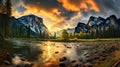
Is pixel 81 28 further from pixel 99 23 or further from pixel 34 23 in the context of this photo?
pixel 34 23

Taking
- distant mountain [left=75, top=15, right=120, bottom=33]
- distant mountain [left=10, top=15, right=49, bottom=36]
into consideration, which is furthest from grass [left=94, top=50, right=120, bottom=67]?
distant mountain [left=10, top=15, right=49, bottom=36]

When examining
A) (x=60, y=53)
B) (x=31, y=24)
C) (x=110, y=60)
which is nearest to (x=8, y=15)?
(x=31, y=24)

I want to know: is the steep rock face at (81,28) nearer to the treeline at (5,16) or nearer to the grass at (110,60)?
the grass at (110,60)

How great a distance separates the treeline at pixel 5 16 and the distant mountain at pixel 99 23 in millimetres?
2102

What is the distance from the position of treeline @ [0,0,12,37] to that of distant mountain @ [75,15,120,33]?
82.7 inches

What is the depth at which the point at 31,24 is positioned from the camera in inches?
311

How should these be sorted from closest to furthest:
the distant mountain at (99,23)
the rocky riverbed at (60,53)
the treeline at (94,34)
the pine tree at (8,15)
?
the rocky riverbed at (60,53) < the treeline at (94,34) < the distant mountain at (99,23) < the pine tree at (8,15)

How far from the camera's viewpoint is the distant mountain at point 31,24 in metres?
7.84

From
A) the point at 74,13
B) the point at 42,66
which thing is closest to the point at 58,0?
the point at 74,13

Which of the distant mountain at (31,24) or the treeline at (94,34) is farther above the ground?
the distant mountain at (31,24)

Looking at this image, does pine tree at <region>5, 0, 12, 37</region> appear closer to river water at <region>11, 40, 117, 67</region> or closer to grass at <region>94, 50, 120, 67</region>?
river water at <region>11, 40, 117, 67</region>

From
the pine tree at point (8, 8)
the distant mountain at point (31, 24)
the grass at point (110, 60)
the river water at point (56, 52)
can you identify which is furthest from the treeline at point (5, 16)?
the grass at point (110, 60)

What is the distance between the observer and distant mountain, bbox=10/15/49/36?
7840 mm

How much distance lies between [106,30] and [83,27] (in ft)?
2.33
